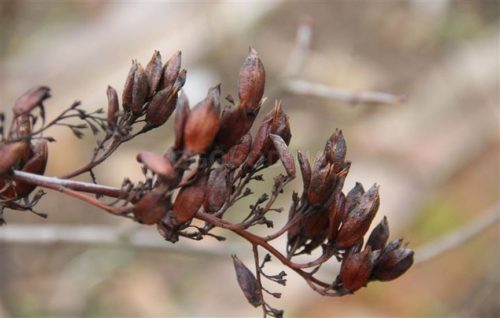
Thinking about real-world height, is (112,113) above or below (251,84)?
below

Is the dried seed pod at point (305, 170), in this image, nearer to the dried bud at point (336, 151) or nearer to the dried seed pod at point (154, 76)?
the dried bud at point (336, 151)

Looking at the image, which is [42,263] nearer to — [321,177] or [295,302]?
[295,302]

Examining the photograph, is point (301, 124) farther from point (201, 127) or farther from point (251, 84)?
point (201, 127)

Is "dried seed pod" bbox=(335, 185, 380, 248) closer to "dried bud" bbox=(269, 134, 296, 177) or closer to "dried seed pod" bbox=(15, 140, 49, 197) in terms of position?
"dried bud" bbox=(269, 134, 296, 177)

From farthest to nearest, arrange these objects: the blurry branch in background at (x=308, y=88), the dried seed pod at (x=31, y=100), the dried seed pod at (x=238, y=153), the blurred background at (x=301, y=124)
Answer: the blurred background at (x=301, y=124)
the blurry branch in background at (x=308, y=88)
the dried seed pod at (x=238, y=153)
the dried seed pod at (x=31, y=100)

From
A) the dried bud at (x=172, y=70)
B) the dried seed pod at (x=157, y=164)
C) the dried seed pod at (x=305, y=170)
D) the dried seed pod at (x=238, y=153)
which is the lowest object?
the dried seed pod at (x=157, y=164)

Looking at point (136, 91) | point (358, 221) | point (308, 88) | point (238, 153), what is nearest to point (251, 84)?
point (238, 153)

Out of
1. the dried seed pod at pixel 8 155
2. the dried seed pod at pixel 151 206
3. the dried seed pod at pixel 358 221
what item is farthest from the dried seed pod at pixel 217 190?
the dried seed pod at pixel 8 155
